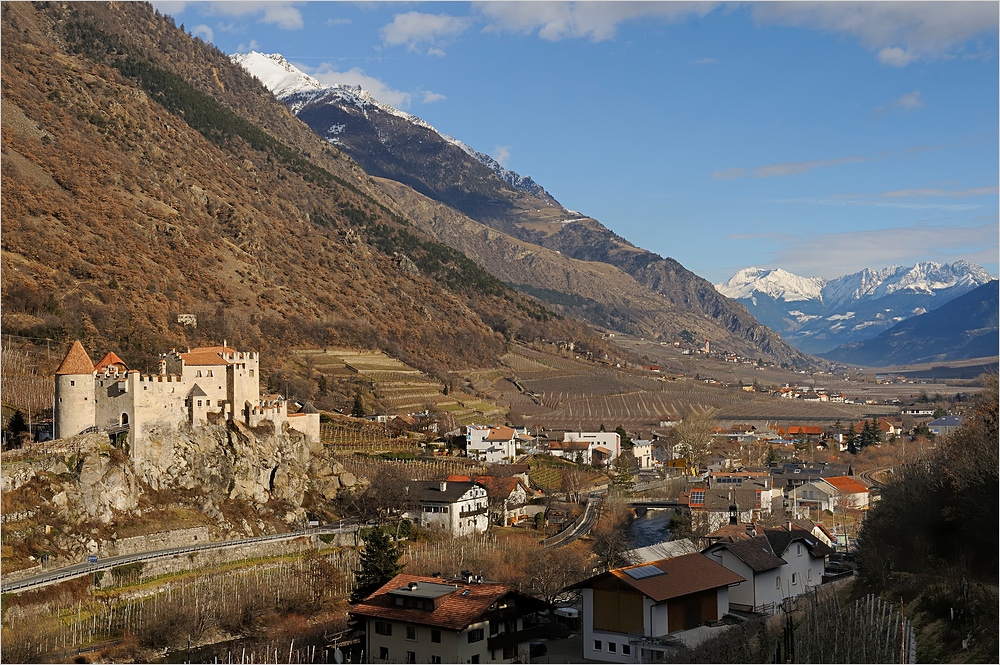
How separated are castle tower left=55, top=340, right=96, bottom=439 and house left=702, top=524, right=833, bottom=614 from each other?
30301 mm

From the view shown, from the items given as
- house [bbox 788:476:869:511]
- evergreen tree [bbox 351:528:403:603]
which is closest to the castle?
evergreen tree [bbox 351:528:403:603]

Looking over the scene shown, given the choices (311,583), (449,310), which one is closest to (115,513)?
(311,583)

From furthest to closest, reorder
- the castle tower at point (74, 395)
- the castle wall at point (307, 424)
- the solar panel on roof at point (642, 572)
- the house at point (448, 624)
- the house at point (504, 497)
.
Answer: the house at point (504, 497)
the castle wall at point (307, 424)
the castle tower at point (74, 395)
the solar panel on roof at point (642, 572)
the house at point (448, 624)

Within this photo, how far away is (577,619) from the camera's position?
43562 mm

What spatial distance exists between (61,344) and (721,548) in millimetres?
48746

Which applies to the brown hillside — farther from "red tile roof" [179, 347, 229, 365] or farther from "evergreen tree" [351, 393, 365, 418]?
"red tile roof" [179, 347, 229, 365]

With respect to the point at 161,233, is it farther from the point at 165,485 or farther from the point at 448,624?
the point at 448,624

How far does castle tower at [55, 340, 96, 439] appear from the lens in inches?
2088

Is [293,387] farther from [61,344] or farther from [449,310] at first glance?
[449,310]

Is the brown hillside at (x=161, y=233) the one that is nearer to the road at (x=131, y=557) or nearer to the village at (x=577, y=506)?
the village at (x=577, y=506)

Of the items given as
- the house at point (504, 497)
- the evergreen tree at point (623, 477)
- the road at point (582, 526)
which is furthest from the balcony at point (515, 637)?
the evergreen tree at point (623, 477)

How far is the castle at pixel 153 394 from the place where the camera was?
175 ft

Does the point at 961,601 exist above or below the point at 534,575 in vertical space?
above

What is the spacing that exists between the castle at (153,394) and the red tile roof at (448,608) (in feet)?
64.1
